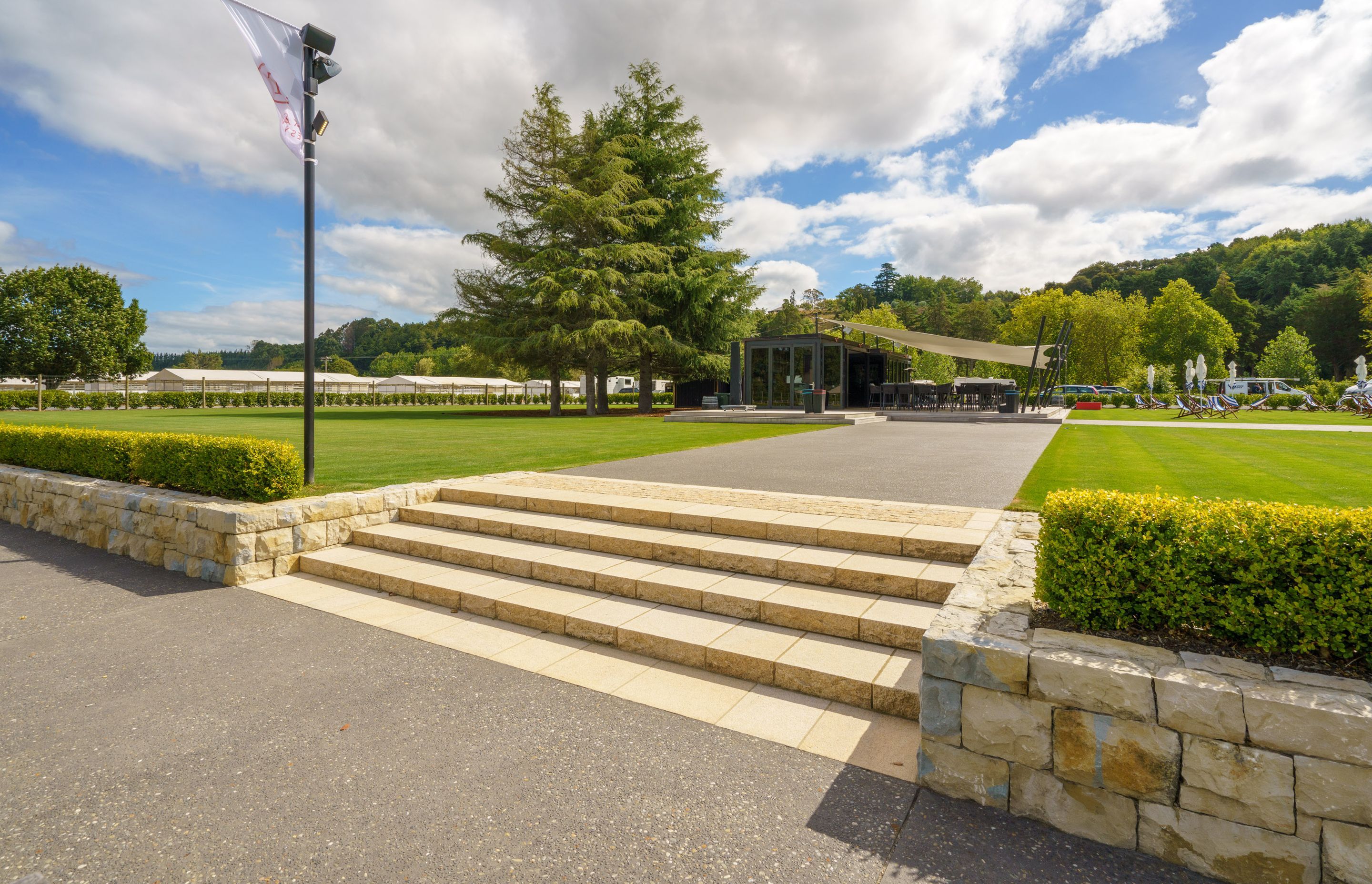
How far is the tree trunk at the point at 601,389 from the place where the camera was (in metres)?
26.0

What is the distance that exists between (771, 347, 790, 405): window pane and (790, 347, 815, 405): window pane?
11.4 inches

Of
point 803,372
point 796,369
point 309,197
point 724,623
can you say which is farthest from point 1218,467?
point 796,369

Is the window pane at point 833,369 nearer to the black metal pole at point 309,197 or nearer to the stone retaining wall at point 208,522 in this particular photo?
the stone retaining wall at point 208,522

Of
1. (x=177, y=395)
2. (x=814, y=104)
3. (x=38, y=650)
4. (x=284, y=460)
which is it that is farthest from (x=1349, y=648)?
(x=177, y=395)

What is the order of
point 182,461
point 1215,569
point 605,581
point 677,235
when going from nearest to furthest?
point 1215,569
point 605,581
point 182,461
point 677,235

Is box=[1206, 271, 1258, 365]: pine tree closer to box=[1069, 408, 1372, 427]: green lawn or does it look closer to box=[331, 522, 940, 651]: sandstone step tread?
box=[1069, 408, 1372, 427]: green lawn

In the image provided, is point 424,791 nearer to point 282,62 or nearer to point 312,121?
point 312,121

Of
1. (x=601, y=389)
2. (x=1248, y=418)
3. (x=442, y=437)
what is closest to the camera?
(x=442, y=437)

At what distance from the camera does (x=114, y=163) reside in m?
16.1

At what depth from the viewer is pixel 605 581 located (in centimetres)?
420

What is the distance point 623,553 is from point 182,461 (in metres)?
4.84

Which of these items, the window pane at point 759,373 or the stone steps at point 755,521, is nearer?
the stone steps at point 755,521

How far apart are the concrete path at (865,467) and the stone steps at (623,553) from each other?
1.91 metres

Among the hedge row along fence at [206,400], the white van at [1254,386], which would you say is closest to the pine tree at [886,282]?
the white van at [1254,386]
